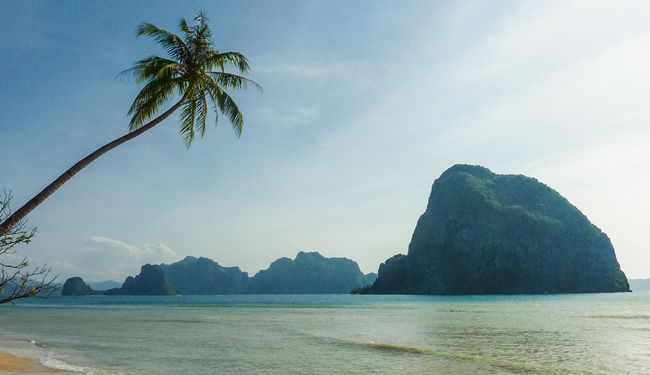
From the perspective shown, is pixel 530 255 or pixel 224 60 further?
pixel 530 255

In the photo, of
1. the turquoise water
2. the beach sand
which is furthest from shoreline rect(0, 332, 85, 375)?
the turquoise water

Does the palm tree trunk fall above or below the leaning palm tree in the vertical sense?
below

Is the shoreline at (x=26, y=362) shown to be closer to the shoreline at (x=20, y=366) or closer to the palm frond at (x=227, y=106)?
the shoreline at (x=20, y=366)

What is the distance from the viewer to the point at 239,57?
18672 millimetres

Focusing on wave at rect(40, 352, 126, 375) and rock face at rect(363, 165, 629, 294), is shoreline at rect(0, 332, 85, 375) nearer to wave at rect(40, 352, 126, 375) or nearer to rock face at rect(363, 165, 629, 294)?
wave at rect(40, 352, 126, 375)

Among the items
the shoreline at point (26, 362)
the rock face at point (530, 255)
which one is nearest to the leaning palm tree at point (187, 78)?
the shoreline at point (26, 362)

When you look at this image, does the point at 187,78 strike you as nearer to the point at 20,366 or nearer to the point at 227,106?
the point at 227,106

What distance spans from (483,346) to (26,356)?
2452 cm

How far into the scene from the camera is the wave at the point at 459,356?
19.0 m

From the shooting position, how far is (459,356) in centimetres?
2277

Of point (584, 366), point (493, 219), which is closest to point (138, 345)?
point (584, 366)

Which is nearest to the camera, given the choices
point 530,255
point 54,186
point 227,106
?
point 54,186

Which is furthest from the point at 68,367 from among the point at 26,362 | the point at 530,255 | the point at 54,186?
the point at 530,255

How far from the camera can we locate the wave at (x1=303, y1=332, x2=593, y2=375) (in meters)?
19.0
